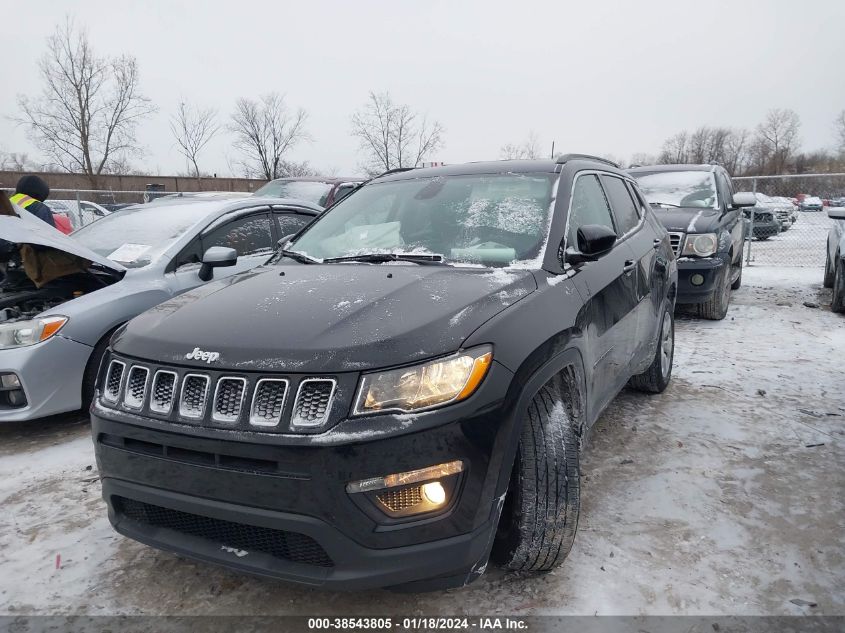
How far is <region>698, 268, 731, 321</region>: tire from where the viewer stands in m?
6.96

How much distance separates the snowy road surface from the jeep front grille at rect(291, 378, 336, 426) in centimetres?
88

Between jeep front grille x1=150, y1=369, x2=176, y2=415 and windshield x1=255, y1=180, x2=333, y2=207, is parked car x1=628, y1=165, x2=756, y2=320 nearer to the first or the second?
windshield x1=255, y1=180, x2=333, y2=207

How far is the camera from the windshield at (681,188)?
25.0 feet

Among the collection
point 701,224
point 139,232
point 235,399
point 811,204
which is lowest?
point 811,204

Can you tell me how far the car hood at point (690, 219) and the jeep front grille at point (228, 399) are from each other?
5.77 meters

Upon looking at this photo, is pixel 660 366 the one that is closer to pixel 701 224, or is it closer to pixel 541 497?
pixel 541 497

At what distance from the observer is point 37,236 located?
384 cm

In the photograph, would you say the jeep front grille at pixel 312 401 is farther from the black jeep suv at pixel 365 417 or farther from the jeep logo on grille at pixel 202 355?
the jeep logo on grille at pixel 202 355

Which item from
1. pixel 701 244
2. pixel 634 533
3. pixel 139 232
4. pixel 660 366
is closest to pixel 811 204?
pixel 701 244

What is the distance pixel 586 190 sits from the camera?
3400 mm

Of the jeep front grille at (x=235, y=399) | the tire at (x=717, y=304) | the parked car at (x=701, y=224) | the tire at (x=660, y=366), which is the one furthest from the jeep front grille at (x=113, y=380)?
the tire at (x=717, y=304)

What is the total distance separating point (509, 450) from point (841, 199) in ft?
55.8

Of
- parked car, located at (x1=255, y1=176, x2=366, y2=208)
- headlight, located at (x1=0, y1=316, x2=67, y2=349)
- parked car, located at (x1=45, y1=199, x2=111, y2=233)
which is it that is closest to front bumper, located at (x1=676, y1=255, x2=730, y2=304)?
parked car, located at (x1=255, y1=176, x2=366, y2=208)

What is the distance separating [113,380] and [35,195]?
16.8 ft
